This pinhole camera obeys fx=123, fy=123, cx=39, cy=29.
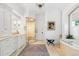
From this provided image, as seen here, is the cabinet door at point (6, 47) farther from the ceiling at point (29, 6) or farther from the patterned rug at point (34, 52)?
the ceiling at point (29, 6)

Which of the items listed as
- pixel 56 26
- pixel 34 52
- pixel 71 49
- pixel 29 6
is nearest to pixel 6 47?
pixel 34 52

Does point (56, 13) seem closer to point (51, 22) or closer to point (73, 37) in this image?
point (51, 22)

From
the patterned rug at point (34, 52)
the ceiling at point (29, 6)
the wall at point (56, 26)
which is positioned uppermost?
the ceiling at point (29, 6)

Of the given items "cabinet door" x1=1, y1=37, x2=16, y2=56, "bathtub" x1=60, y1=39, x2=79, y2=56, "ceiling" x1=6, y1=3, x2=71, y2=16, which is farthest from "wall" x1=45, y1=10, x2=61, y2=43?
"cabinet door" x1=1, y1=37, x2=16, y2=56

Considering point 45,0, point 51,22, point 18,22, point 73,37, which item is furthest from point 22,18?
point 45,0

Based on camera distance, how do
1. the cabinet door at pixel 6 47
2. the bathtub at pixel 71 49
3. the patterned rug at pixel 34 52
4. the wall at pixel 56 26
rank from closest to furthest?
1. the bathtub at pixel 71 49
2. the cabinet door at pixel 6 47
3. the patterned rug at pixel 34 52
4. the wall at pixel 56 26

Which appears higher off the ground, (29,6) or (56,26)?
(29,6)

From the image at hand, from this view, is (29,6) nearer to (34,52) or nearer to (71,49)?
(34,52)

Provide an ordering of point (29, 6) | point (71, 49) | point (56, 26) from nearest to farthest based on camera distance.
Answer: point (71, 49) → point (29, 6) → point (56, 26)

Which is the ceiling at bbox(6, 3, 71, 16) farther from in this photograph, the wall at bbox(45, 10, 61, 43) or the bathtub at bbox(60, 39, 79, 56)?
the bathtub at bbox(60, 39, 79, 56)

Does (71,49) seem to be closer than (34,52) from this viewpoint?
Yes

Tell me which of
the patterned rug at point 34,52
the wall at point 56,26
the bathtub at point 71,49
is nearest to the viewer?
the bathtub at point 71,49

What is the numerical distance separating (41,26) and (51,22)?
6.25 feet

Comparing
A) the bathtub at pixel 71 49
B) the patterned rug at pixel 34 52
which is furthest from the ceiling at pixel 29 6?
the patterned rug at pixel 34 52
